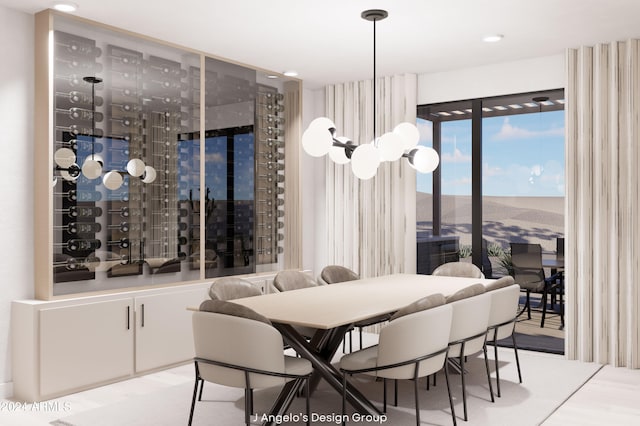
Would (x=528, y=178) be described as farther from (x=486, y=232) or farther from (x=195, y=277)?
(x=195, y=277)

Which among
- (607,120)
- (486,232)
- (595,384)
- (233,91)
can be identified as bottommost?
(595,384)

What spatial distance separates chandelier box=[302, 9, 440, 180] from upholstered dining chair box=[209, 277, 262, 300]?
106 centimetres

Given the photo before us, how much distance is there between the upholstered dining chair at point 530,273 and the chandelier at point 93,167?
139 inches

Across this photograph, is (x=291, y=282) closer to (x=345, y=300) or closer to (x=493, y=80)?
(x=345, y=300)

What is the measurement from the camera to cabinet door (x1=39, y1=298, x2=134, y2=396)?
4.10 meters

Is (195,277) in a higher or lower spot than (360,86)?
lower

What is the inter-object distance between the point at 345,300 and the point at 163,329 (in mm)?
1813

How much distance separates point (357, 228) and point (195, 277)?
6.67ft

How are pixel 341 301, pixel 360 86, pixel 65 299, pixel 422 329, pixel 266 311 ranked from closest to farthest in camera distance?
pixel 422 329 → pixel 266 311 → pixel 341 301 → pixel 65 299 → pixel 360 86

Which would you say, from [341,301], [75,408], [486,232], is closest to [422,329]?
[341,301]

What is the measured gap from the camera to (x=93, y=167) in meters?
4.49

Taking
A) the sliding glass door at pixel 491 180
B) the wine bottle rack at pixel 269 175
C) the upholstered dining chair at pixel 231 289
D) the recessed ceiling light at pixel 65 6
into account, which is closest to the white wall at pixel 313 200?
the wine bottle rack at pixel 269 175

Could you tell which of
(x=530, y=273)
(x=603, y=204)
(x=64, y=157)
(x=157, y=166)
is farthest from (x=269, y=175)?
(x=603, y=204)

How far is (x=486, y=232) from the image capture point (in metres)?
5.95
